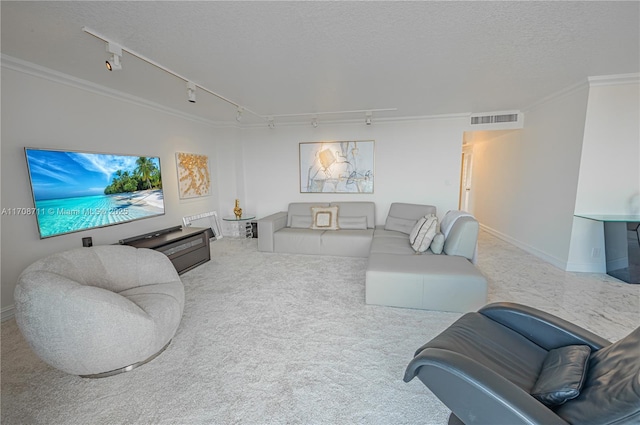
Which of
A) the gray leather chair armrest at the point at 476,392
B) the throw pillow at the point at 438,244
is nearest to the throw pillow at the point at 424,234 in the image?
the throw pillow at the point at 438,244

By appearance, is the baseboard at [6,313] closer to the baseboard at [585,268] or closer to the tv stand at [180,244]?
the tv stand at [180,244]

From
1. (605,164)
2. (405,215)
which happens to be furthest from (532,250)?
(405,215)

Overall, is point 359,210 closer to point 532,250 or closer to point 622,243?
point 532,250

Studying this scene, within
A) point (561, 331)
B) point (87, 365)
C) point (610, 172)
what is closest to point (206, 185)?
point (87, 365)

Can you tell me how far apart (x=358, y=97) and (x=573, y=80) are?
8.42ft

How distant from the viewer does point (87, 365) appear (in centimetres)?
161

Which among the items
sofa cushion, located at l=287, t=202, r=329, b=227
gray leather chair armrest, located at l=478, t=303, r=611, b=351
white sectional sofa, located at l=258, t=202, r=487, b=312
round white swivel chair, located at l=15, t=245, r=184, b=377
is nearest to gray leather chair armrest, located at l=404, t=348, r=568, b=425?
gray leather chair armrest, located at l=478, t=303, r=611, b=351

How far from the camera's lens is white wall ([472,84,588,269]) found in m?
3.45

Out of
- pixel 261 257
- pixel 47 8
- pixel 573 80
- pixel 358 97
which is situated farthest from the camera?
pixel 261 257

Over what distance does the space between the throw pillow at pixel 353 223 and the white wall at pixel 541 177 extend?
271cm

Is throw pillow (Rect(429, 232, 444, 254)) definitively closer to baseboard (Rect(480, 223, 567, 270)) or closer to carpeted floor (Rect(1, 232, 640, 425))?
carpeted floor (Rect(1, 232, 640, 425))

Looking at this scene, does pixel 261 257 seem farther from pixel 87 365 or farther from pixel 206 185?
pixel 87 365

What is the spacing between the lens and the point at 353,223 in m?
4.73

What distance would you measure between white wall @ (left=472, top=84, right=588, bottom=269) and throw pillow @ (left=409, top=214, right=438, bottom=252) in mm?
1858
